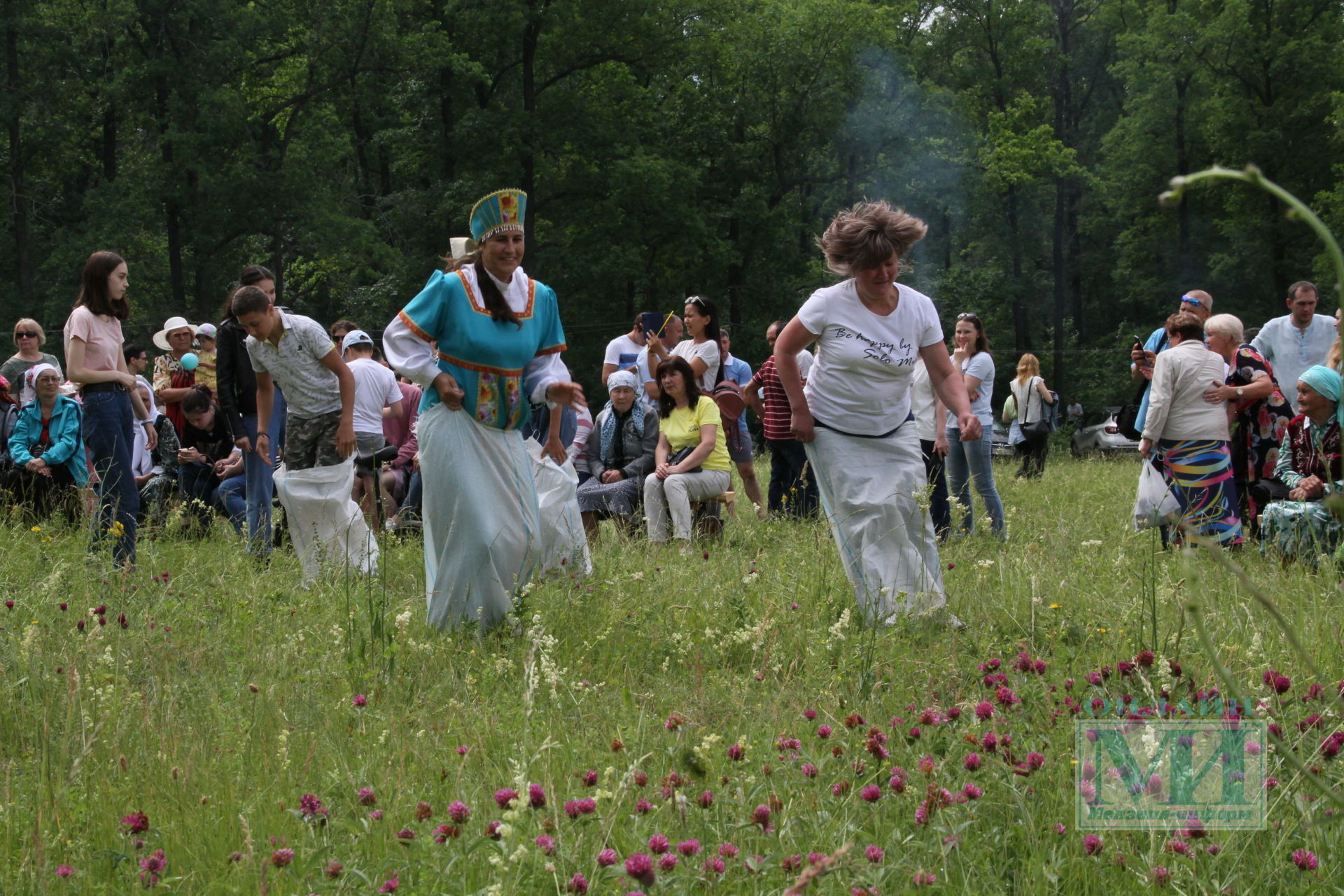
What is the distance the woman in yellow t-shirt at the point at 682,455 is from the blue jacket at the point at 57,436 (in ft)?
13.3

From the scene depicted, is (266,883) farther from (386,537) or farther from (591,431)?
(591,431)

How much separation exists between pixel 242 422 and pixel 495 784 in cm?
583

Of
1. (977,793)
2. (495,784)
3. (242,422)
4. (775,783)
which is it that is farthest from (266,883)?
(242,422)

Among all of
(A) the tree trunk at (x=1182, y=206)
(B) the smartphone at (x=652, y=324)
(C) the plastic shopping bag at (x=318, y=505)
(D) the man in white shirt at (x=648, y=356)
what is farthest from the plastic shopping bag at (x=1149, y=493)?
(A) the tree trunk at (x=1182, y=206)

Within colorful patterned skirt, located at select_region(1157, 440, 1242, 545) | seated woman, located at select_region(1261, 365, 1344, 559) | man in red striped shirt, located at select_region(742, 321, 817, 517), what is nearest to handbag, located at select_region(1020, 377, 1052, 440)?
man in red striped shirt, located at select_region(742, 321, 817, 517)

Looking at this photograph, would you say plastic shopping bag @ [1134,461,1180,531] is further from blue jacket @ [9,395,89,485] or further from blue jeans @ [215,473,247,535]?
blue jacket @ [9,395,89,485]

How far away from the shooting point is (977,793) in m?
2.89

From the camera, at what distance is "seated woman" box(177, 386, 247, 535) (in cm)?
1021

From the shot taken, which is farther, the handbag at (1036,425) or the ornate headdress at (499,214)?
the handbag at (1036,425)

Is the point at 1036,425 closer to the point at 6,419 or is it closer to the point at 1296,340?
the point at 1296,340

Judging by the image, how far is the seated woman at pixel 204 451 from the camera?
10.2m

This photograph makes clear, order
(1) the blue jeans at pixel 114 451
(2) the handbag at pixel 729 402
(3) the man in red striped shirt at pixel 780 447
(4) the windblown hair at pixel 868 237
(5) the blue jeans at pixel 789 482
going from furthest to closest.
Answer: (2) the handbag at pixel 729 402 < (5) the blue jeans at pixel 789 482 < (3) the man in red striped shirt at pixel 780 447 < (1) the blue jeans at pixel 114 451 < (4) the windblown hair at pixel 868 237

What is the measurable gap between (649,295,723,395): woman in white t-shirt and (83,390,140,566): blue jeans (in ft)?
15.0

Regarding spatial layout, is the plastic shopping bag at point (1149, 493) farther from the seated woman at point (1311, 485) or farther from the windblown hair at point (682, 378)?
the windblown hair at point (682, 378)
